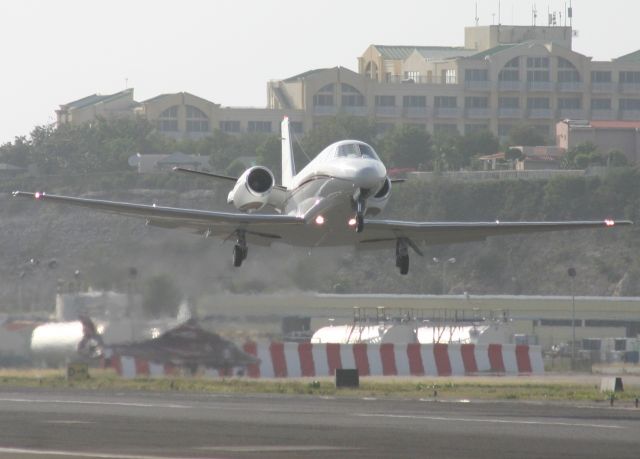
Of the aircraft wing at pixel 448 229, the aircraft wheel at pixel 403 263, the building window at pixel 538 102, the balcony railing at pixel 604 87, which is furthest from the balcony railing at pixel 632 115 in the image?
the aircraft wheel at pixel 403 263

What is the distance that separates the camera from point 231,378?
52750 millimetres

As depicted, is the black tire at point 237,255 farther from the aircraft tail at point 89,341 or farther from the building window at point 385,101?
the building window at point 385,101

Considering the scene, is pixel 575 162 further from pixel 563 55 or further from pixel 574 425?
pixel 574 425

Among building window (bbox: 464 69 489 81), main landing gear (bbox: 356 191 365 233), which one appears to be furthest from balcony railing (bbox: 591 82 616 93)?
main landing gear (bbox: 356 191 365 233)

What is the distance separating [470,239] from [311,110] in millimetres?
141425

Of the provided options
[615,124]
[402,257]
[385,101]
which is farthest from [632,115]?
[402,257]

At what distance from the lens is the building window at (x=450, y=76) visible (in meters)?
195

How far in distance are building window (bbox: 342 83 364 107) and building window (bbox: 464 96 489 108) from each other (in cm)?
1206

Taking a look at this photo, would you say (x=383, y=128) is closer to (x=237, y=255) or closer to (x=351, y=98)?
(x=351, y=98)

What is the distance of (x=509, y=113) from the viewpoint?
19712 cm

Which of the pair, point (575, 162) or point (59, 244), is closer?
point (59, 244)

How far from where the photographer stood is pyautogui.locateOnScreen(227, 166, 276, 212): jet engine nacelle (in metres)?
49.2

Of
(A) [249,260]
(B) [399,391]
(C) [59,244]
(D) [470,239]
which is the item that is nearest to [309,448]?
(B) [399,391]

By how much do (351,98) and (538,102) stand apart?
69.2ft
